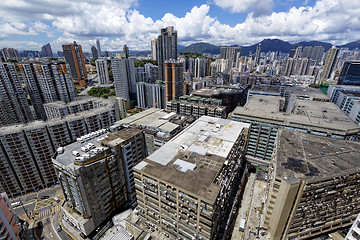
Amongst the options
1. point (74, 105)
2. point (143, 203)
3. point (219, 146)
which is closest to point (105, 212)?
point (143, 203)

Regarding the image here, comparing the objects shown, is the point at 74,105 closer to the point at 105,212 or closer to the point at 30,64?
the point at 30,64

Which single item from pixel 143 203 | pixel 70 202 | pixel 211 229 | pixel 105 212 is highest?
pixel 211 229

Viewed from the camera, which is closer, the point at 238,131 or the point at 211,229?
the point at 211,229

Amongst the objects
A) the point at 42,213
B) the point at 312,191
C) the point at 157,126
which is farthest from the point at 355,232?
the point at 42,213

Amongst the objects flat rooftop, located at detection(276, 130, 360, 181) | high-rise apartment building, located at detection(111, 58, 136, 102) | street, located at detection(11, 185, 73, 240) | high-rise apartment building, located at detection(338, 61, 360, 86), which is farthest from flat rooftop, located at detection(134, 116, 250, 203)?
high-rise apartment building, located at detection(338, 61, 360, 86)

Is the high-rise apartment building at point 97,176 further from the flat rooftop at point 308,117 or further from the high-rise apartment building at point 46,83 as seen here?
the high-rise apartment building at point 46,83

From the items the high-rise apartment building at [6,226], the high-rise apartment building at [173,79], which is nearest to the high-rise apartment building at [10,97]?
the high-rise apartment building at [6,226]
